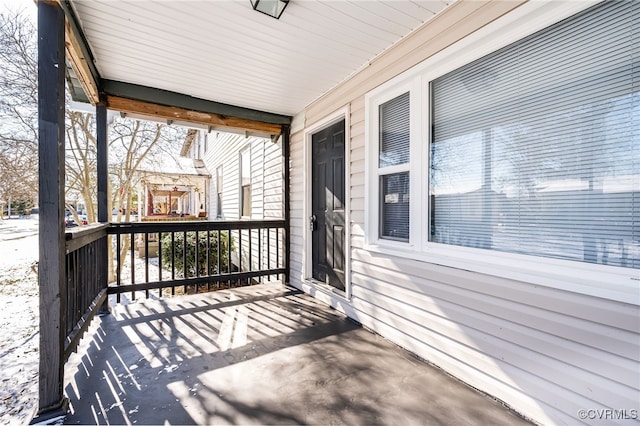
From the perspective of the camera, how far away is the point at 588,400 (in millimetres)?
1386

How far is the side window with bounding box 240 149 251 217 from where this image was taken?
6.29 metres

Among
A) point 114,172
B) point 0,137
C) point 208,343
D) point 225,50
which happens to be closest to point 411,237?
point 208,343

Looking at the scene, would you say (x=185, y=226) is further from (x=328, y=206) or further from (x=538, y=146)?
(x=538, y=146)

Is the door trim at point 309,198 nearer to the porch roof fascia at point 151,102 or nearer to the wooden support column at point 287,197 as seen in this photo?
the wooden support column at point 287,197

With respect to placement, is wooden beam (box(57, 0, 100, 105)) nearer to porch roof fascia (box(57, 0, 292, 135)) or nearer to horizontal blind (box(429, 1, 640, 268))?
porch roof fascia (box(57, 0, 292, 135))

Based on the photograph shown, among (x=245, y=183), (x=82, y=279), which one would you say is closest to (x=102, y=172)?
(x=82, y=279)

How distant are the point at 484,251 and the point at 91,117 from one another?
22.7ft

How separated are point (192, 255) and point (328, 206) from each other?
3.81 m

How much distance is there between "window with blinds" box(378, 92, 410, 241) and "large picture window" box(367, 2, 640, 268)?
5.0 inches

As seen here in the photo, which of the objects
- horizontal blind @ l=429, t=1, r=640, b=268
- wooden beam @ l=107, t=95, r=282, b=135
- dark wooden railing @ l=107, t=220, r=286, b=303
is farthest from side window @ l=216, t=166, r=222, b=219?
horizontal blind @ l=429, t=1, r=640, b=268

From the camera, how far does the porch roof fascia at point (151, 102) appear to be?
221cm

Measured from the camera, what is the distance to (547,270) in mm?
1534

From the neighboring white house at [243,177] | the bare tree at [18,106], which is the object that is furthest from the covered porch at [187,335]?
the bare tree at [18,106]

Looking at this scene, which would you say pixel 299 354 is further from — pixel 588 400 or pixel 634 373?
pixel 634 373
